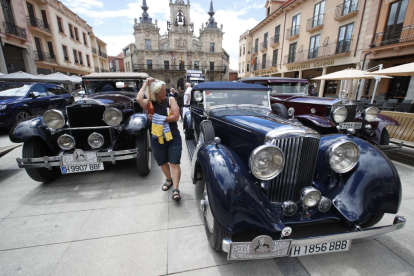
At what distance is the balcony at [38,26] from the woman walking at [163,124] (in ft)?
67.5

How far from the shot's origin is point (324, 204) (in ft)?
5.95

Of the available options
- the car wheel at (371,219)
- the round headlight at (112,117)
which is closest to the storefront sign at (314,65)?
the car wheel at (371,219)

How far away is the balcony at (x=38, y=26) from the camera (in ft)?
51.6

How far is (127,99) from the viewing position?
174 inches

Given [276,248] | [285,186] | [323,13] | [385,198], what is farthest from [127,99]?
[323,13]

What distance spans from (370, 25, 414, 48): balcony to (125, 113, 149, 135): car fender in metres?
13.5

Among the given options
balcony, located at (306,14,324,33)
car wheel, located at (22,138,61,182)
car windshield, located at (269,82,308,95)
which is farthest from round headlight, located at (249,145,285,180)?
balcony, located at (306,14,324,33)

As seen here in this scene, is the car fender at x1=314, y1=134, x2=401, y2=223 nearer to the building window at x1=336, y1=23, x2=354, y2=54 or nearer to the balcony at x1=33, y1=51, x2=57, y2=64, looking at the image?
the building window at x1=336, y1=23, x2=354, y2=54

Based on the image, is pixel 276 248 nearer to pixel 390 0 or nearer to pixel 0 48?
pixel 390 0

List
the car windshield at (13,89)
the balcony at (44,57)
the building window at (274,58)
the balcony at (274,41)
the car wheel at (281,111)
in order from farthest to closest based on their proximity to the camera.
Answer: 1. the building window at (274,58)
2. the balcony at (274,41)
3. the balcony at (44,57)
4. the car windshield at (13,89)
5. the car wheel at (281,111)

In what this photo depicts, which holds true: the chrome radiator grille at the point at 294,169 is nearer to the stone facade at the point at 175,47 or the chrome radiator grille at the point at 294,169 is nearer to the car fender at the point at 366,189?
the car fender at the point at 366,189

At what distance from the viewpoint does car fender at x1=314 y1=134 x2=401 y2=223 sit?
5.85 feet

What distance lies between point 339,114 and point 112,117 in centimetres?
493

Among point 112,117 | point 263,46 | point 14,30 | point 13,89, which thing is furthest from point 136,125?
point 263,46
